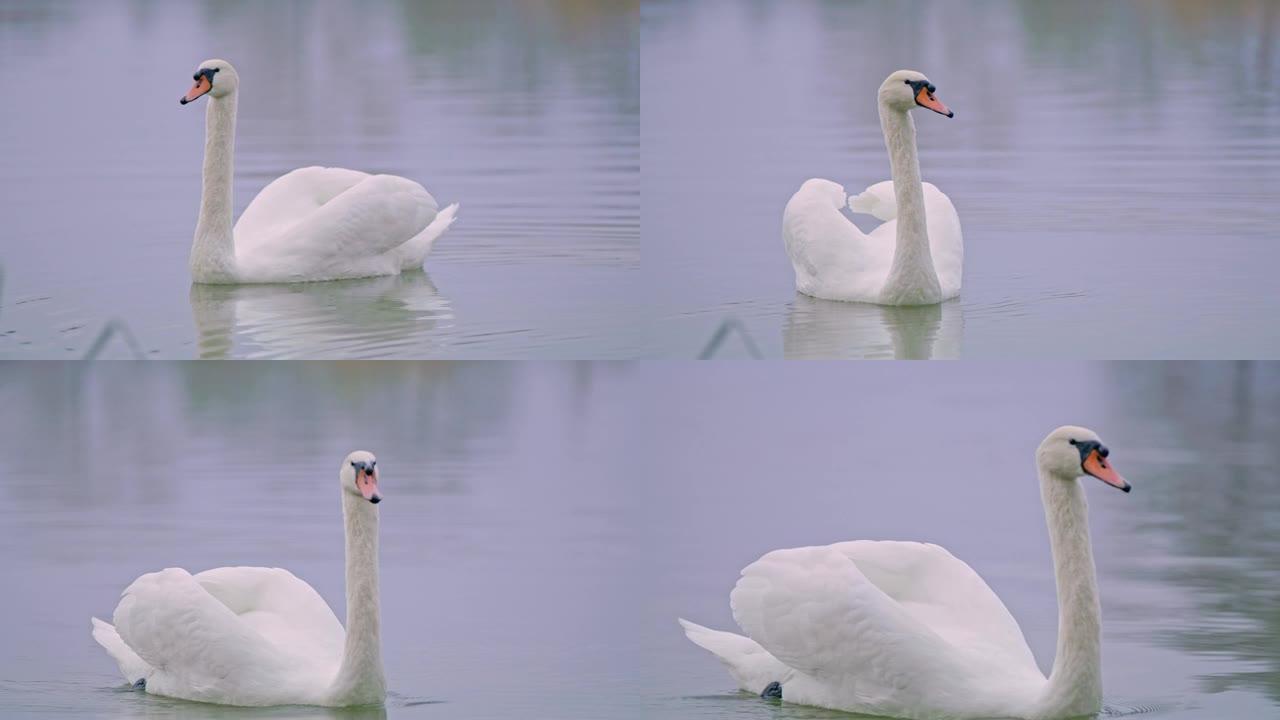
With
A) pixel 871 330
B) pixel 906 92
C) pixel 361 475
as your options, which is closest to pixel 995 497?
pixel 871 330

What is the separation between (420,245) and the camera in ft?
41.8

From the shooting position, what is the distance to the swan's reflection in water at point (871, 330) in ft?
34.8

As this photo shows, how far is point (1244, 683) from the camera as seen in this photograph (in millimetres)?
9242

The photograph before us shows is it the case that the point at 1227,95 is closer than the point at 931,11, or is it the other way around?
the point at 1227,95

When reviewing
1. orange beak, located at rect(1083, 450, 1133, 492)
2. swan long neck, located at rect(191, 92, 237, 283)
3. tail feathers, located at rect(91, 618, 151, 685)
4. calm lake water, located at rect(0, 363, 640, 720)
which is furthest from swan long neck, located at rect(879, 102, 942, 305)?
tail feathers, located at rect(91, 618, 151, 685)

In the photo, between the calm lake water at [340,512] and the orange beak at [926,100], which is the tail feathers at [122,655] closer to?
the calm lake water at [340,512]

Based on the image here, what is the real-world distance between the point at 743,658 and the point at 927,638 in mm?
814

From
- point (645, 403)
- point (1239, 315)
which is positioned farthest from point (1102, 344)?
point (645, 403)

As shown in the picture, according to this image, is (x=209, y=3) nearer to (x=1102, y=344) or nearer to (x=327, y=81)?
(x=327, y=81)

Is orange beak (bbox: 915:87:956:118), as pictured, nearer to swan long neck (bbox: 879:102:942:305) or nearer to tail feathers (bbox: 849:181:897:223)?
swan long neck (bbox: 879:102:942:305)

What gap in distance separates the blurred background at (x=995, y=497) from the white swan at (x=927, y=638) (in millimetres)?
201

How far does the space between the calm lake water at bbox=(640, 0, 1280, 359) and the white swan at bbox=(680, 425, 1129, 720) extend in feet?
5.00

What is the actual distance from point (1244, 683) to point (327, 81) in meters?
14.2

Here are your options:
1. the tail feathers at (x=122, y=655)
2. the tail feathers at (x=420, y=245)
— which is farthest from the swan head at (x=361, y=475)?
the tail feathers at (x=420, y=245)
